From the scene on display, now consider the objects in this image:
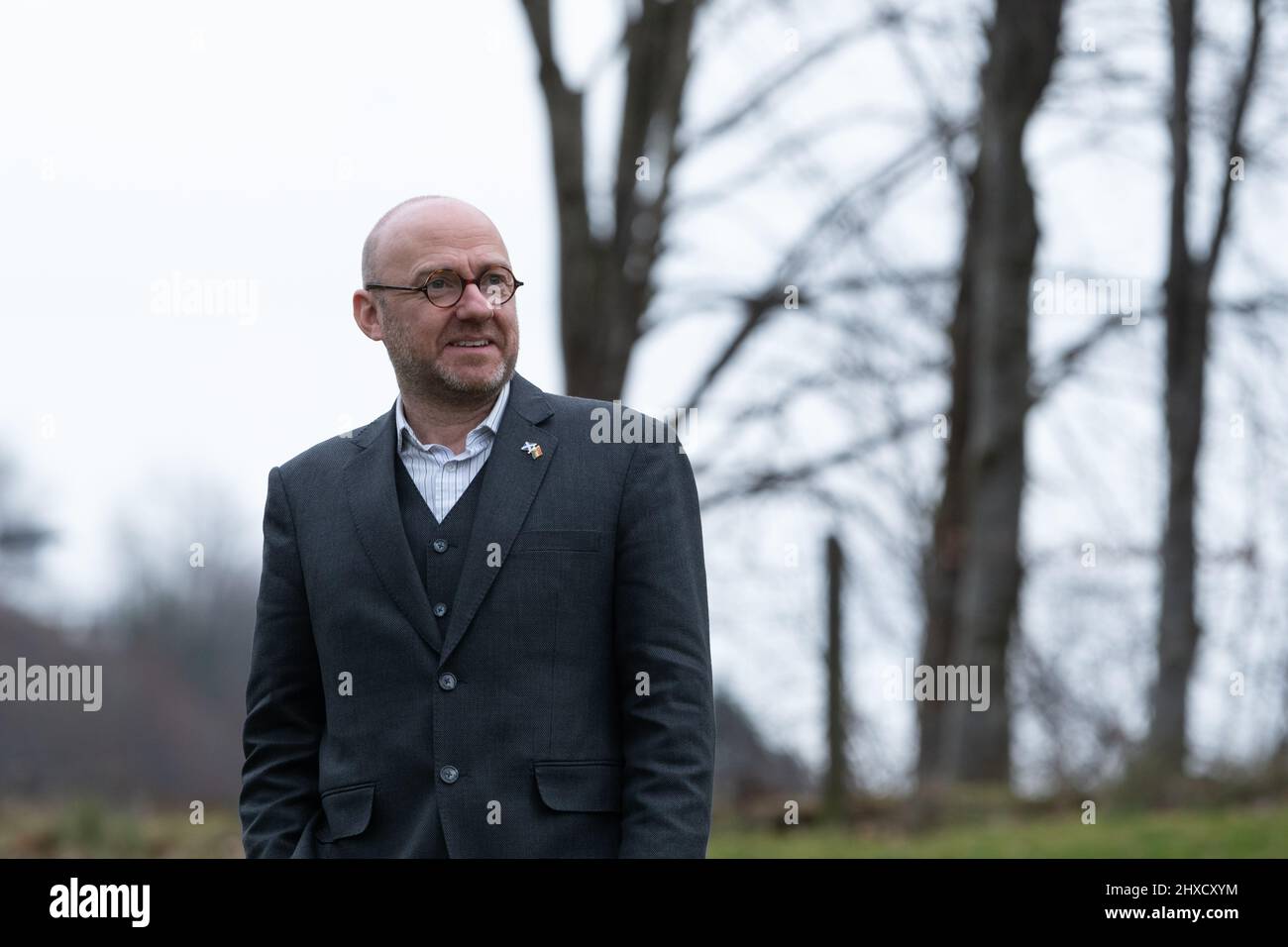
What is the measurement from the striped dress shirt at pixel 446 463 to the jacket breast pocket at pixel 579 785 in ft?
1.79

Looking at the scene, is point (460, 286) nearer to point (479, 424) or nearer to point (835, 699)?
point (479, 424)

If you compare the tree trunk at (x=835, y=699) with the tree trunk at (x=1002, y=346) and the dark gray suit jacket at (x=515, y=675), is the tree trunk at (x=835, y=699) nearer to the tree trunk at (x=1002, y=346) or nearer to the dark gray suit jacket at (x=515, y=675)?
the tree trunk at (x=1002, y=346)

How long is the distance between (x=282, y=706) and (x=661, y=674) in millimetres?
760

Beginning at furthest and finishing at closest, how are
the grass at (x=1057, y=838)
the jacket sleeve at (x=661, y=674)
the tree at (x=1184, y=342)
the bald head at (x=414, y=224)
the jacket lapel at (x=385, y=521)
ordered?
the tree at (x=1184, y=342) → the grass at (x=1057, y=838) → the bald head at (x=414, y=224) → the jacket lapel at (x=385, y=521) → the jacket sleeve at (x=661, y=674)

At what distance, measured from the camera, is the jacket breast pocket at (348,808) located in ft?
11.4

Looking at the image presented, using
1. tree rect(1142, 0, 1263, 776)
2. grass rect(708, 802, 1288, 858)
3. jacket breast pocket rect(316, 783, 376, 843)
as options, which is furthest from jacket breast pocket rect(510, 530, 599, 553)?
tree rect(1142, 0, 1263, 776)

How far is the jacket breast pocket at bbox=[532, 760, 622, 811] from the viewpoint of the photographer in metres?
3.41

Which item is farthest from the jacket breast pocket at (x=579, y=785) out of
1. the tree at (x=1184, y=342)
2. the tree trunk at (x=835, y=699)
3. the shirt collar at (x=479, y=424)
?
the tree at (x=1184, y=342)

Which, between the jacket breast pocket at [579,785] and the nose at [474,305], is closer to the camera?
the jacket breast pocket at [579,785]

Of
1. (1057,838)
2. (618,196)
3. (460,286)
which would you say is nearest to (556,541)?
(460,286)

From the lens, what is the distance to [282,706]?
365 centimetres

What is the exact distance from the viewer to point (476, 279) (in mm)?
3564
